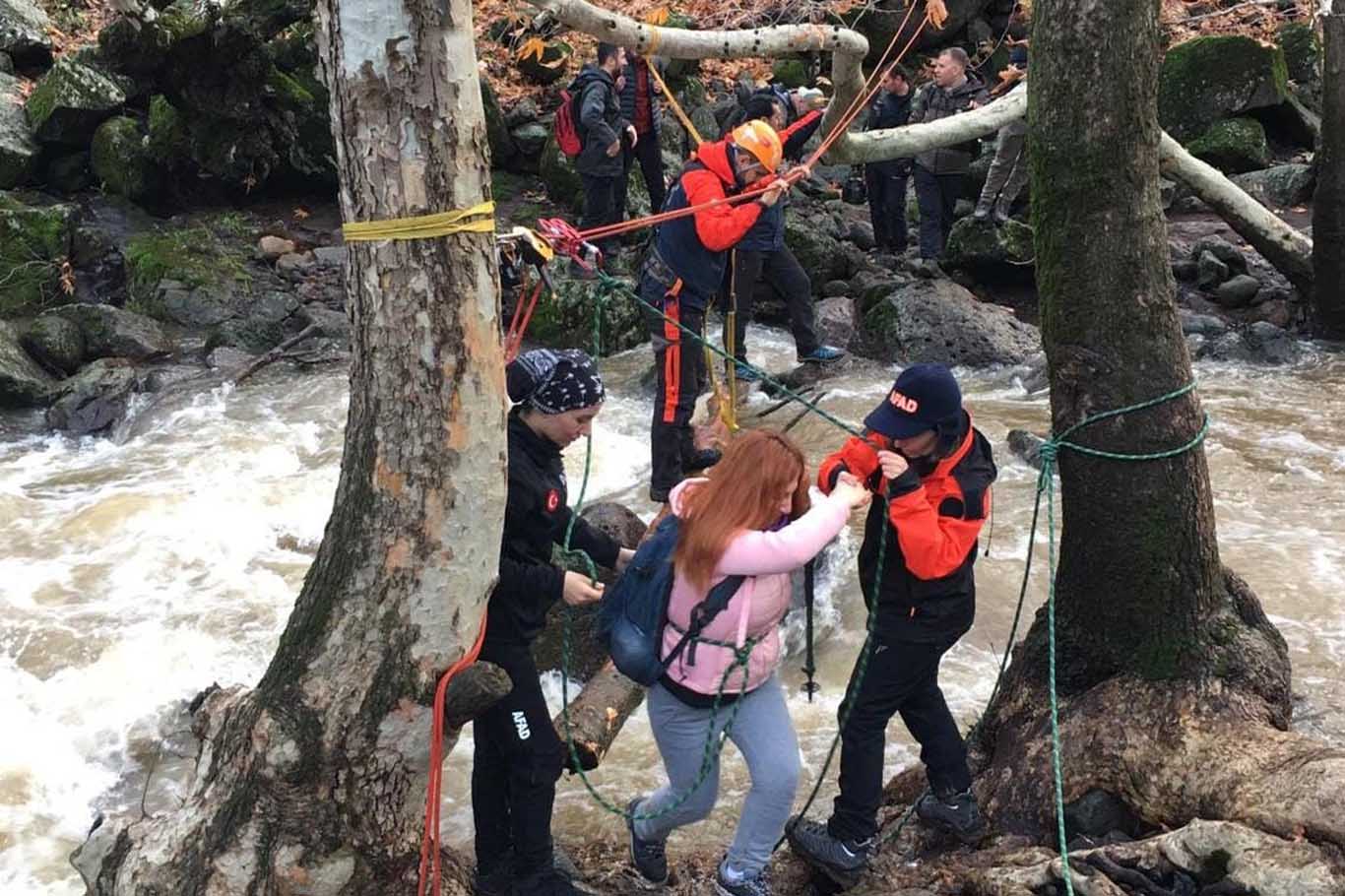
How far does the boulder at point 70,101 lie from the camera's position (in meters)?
14.7

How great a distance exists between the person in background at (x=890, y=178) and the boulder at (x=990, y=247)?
2.43 ft

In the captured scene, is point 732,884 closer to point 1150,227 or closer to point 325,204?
point 1150,227

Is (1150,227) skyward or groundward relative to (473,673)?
skyward

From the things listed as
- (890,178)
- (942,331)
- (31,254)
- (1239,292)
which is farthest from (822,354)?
(31,254)

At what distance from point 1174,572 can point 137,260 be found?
1242 cm

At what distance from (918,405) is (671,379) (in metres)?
3.23

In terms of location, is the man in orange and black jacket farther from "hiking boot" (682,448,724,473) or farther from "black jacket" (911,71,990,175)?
"black jacket" (911,71,990,175)

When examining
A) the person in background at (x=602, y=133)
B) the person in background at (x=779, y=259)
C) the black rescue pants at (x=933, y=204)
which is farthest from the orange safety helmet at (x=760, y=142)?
the black rescue pants at (x=933, y=204)

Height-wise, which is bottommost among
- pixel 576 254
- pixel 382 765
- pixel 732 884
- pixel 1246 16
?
pixel 732 884

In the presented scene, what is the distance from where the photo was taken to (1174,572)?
423 cm

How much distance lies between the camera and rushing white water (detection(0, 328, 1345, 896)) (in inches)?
233

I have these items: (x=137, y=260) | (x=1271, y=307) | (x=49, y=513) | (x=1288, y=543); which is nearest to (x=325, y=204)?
A: (x=137, y=260)

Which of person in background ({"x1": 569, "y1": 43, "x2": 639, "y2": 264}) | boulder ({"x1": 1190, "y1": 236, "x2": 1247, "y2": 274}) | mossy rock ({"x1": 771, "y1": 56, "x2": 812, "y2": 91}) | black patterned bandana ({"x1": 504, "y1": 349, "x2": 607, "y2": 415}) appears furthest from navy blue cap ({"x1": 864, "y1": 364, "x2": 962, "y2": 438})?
mossy rock ({"x1": 771, "y1": 56, "x2": 812, "y2": 91})

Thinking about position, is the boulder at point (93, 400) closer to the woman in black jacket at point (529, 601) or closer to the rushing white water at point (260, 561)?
the rushing white water at point (260, 561)
